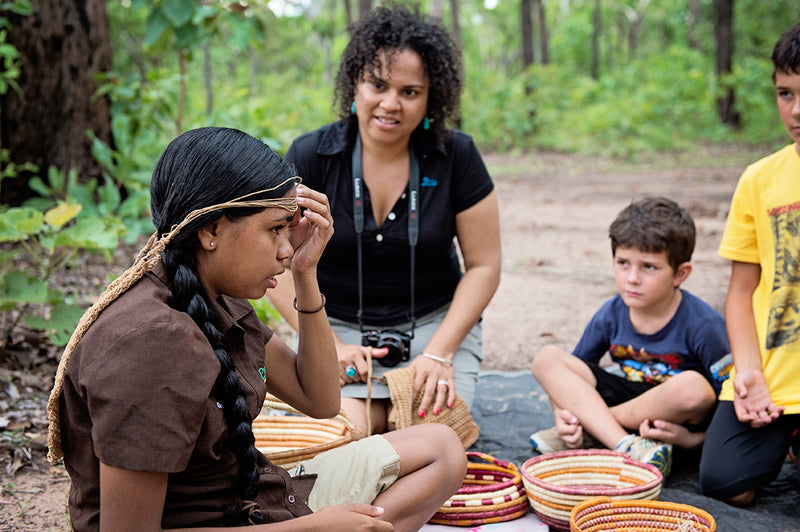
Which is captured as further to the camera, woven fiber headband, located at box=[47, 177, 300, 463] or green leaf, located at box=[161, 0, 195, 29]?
green leaf, located at box=[161, 0, 195, 29]

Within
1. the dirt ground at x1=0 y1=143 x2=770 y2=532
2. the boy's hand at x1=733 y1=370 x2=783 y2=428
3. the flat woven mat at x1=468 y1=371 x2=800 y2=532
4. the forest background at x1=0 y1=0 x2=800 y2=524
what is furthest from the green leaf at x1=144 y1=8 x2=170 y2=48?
the boy's hand at x1=733 y1=370 x2=783 y2=428

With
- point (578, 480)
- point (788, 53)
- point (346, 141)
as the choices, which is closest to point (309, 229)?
point (346, 141)

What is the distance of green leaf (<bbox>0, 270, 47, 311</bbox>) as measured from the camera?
3070mm

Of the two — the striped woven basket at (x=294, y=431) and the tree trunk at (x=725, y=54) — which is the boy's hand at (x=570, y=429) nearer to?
the striped woven basket at (x=294, y=431)

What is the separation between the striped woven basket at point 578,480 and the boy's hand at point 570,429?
0.21m

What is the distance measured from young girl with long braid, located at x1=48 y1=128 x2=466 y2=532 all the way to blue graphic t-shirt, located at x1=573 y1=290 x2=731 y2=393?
143 cm

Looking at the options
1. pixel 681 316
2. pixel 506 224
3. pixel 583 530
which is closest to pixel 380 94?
pixel 681 316

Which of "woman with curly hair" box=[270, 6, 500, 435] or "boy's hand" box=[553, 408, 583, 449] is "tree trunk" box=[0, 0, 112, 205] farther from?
"boy's hand" box=[553, 408, 583, 449]

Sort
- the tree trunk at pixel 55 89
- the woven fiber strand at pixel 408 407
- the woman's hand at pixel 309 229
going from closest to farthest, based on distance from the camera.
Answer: the woman's hand at pixel 309 229 → the woven fiber strand at pixel 408 407 → the tree trunk at pixel 55 89

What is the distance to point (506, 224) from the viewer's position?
819cm

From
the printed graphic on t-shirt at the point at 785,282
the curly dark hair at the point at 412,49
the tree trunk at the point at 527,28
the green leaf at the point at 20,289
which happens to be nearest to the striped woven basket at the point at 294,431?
the green leaf at the point at 20,289

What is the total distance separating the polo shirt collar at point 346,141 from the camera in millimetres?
3049

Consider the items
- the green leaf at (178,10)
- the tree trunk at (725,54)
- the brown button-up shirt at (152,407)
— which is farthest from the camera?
the tree trunk at (725,54)

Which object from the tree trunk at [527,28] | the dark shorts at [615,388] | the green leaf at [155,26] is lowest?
the dark shorts at [615,388]
